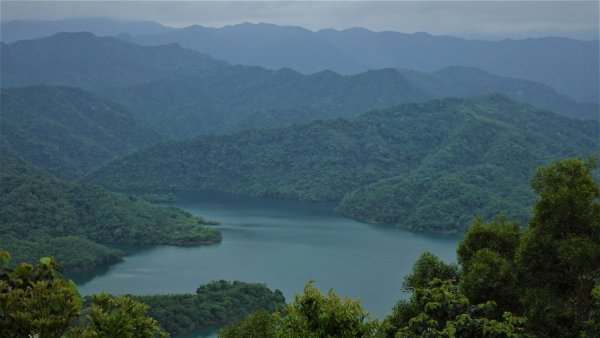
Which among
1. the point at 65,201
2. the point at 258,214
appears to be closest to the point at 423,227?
the point at 258,214

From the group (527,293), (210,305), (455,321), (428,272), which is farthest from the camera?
(210,305)

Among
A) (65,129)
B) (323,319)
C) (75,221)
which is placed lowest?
(75,221)

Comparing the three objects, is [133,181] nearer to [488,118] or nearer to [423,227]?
[423,227]

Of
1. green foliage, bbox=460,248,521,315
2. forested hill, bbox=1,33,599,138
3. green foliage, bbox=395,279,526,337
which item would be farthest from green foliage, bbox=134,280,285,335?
forested hill, bbox=1,33,599,138

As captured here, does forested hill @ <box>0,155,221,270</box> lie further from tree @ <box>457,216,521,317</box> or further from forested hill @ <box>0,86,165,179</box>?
tree @ <box>457,216,521,317</box>

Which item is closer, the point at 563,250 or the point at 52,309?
the point at 52,309

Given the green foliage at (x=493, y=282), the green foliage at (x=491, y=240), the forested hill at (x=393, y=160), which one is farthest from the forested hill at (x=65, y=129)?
the green foliage at (x=493, y=282)

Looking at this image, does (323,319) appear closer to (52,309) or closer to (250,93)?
(52,309)

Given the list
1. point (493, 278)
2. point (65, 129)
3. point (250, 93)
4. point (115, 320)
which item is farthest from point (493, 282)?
point (250, 93)
